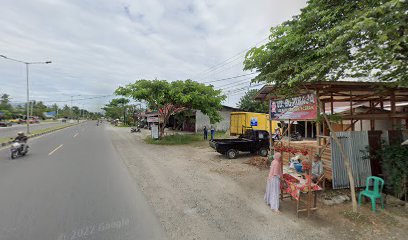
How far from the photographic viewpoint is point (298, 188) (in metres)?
4.84

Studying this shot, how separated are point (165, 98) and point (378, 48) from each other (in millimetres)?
16245

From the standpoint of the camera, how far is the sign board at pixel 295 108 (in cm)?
660

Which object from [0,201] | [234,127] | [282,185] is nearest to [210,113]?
[234,127]

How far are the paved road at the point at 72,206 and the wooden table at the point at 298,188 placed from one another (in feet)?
9.91

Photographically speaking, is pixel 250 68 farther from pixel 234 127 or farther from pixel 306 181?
pixel 234 127

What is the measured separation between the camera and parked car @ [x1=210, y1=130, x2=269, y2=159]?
11.6 meters

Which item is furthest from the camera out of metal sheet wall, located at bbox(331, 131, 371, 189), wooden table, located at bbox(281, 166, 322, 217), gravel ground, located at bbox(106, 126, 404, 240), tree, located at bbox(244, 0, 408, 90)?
metal sheet wall, located at bbox(331, 131, 371, 189)

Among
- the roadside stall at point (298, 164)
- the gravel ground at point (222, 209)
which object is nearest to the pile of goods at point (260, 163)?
the gravel ground at point (222, 209)

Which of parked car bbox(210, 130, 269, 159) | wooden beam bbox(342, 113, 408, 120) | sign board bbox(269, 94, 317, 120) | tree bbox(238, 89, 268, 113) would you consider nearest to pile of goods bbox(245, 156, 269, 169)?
parked car bbox(210, 130, 269, 159)

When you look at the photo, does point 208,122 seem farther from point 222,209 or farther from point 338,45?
point 338,45

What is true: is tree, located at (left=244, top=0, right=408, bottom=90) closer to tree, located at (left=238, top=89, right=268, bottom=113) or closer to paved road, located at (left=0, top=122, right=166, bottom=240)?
paved road, located at (left=0, top=122, right=166, bottom=240)

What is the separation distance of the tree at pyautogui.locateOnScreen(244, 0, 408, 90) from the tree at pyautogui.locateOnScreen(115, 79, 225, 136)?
464 inches

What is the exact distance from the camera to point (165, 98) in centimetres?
1861

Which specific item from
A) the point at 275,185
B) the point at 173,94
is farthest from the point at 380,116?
the point at 173,94
